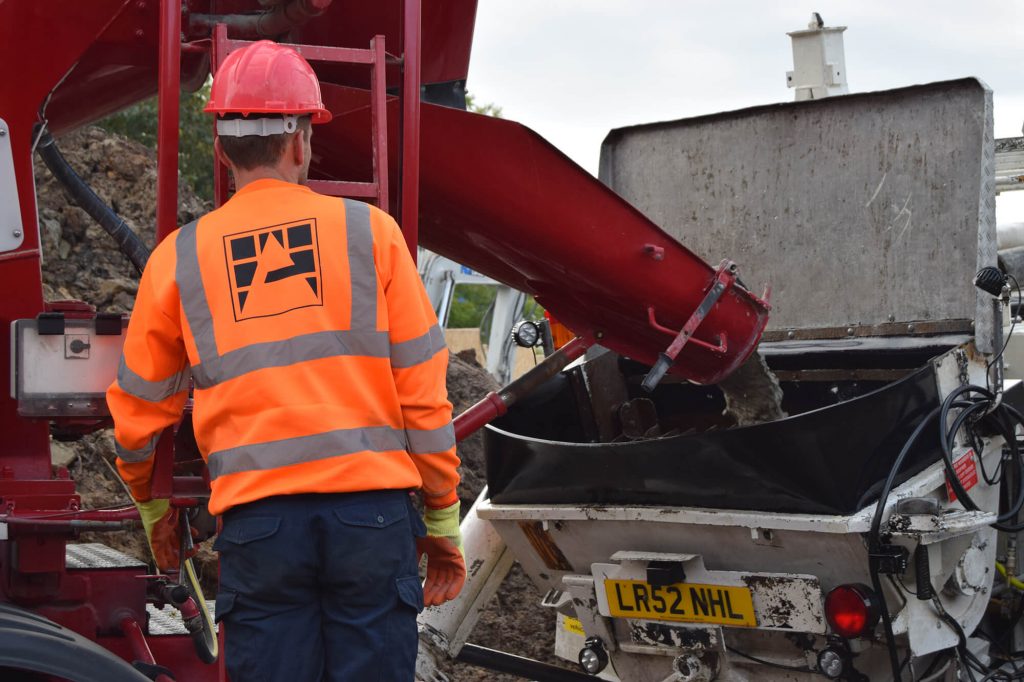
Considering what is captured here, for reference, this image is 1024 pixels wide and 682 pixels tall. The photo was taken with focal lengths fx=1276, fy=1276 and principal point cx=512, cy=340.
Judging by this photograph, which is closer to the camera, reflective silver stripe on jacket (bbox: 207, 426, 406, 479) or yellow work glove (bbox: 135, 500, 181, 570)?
reflective silver stripe on jacket (bbox: 207, 426, 406, 479)

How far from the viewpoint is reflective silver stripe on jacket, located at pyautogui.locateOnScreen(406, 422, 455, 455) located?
93.7 inches

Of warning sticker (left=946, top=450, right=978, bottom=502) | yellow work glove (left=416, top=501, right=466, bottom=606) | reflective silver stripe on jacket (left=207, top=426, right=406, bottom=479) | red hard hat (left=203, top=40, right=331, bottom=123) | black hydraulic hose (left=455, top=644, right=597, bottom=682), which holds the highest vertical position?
red hard hat (left=203, top=40, right=331, bottom=123)

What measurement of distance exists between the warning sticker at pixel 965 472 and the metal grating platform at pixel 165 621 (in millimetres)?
2128

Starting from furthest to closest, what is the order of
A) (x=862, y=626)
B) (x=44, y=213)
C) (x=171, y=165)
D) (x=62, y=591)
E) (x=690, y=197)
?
1. (x=44, y=213)
2. (x=690, y=197)
3. (x=862, y=626)
4. (x=62, y=591)
5. (x=171, y=165)

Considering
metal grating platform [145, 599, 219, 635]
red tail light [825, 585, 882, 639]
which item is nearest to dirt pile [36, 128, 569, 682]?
metal grating platform [145, 599, 219, 635]

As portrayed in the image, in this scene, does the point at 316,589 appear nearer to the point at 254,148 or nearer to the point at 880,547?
the point at 254,148

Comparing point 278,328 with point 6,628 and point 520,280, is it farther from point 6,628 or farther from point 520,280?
point 520,280

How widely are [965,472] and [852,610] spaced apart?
0.64m

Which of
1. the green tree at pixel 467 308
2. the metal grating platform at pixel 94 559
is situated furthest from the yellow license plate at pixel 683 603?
the green tree at pixel 467 308

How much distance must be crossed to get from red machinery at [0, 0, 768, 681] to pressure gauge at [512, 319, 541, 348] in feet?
1.09

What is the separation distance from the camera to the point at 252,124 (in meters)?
2.38

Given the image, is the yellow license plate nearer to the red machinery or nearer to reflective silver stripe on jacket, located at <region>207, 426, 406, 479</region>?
the red machinery

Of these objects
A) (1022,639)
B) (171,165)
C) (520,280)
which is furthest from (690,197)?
(171,165)

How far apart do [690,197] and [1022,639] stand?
80.1 inches
